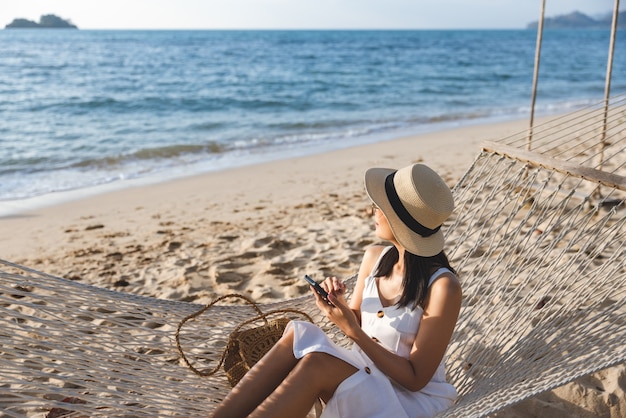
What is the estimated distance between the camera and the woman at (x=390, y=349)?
5.11 feet

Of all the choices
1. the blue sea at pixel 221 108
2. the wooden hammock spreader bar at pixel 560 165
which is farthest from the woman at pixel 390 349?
the blue sea at pixel 221 108

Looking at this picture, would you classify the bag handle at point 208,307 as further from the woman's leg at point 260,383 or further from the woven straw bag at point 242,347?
the woman's leg at point 260,383

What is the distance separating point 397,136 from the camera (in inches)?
325

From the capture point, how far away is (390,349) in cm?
168

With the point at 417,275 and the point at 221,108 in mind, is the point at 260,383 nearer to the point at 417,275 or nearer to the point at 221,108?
the point at 417,275

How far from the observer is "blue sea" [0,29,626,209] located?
22.5 feet

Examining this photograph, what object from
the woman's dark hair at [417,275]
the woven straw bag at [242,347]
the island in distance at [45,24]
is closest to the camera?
the woman's dark hair at [417,275]

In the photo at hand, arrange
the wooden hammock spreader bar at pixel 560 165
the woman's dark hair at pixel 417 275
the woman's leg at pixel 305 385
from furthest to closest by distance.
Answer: the wooden hammock spreader bar at pixel 560 165
the woman's dark hair at pixel 417 275
the woman's leg at pixel 305 385

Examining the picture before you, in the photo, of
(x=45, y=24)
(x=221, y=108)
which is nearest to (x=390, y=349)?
(x=221, y=108)

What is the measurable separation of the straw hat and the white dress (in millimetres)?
107

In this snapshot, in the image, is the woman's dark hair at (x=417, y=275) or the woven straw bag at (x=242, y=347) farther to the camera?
the woven straw bag at (x=242, y=347)

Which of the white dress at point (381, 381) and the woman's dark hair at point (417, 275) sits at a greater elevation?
the woman's dark hair at point (417, 275)

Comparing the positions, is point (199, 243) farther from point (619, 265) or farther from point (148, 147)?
point (148, 147)

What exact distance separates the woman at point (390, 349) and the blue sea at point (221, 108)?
436 centimetres
